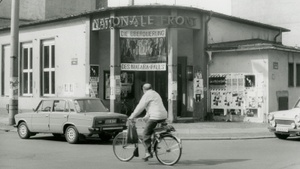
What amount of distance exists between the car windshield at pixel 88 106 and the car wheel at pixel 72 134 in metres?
0.62

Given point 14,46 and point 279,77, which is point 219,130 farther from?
point 14,46

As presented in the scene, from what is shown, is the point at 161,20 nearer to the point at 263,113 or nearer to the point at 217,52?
the point at 217,52

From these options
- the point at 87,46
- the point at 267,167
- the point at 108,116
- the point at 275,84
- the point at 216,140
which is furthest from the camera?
the point at 87,46

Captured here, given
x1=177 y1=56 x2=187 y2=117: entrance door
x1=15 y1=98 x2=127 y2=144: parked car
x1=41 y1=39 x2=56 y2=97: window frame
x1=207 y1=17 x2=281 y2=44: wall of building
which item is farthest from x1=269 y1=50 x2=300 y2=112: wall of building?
x1=41 y1=39 x2=56 y2=97: window frame

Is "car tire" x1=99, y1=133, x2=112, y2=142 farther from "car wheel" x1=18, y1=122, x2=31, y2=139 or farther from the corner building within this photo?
the corner building

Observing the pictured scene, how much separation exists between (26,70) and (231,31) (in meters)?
12.5

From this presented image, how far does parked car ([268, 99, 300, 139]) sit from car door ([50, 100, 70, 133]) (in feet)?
22.9

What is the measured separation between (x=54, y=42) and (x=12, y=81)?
5844 mm

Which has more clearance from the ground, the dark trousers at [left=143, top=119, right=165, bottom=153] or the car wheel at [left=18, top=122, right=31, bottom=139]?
the dark trousers at [left=143, top=119, right=165, bottom=153]

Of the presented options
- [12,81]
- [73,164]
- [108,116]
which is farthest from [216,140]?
[12,81]

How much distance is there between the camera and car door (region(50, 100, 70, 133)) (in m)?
14.8

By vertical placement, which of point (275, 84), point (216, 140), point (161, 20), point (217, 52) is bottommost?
point (216, 140)

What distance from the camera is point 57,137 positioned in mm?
16656

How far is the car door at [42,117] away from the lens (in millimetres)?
15266
